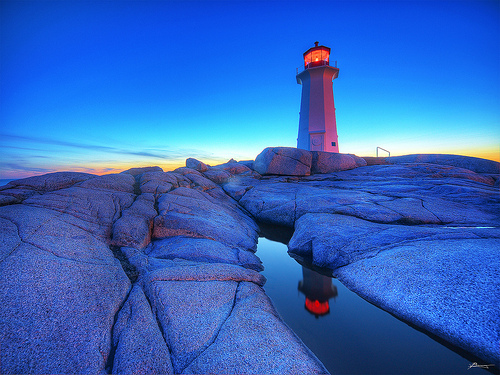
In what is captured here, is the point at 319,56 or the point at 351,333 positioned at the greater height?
the point at 319,56

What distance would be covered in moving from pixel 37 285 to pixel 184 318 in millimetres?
2189

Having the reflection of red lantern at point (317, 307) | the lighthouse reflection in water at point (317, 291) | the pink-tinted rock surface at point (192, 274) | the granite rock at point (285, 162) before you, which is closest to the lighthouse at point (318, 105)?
the granite rock at point (285, 162)

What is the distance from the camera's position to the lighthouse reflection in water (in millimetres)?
4611

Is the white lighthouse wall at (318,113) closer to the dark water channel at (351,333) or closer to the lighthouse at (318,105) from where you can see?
the lighthouse at (318,105)

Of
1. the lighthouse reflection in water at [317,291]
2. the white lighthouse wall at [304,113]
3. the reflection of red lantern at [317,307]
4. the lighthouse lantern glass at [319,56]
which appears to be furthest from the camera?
the lighthouse lantern glass at [319,56]

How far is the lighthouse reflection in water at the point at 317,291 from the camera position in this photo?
4.61 m

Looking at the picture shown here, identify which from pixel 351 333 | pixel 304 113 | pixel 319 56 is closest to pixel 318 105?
pixel 304 113

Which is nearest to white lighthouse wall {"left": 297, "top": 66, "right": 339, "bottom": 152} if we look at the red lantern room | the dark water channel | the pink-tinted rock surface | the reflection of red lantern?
the red lantern room

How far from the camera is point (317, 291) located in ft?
17.0

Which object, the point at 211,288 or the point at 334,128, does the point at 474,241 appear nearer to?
the point at 211,288

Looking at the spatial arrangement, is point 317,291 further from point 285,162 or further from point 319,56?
point 319,56

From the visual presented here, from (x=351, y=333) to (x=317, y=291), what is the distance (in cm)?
134

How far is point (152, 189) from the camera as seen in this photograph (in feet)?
29.8

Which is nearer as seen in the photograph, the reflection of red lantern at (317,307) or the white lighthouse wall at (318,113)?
the reflection of red lantern at (317,307)
